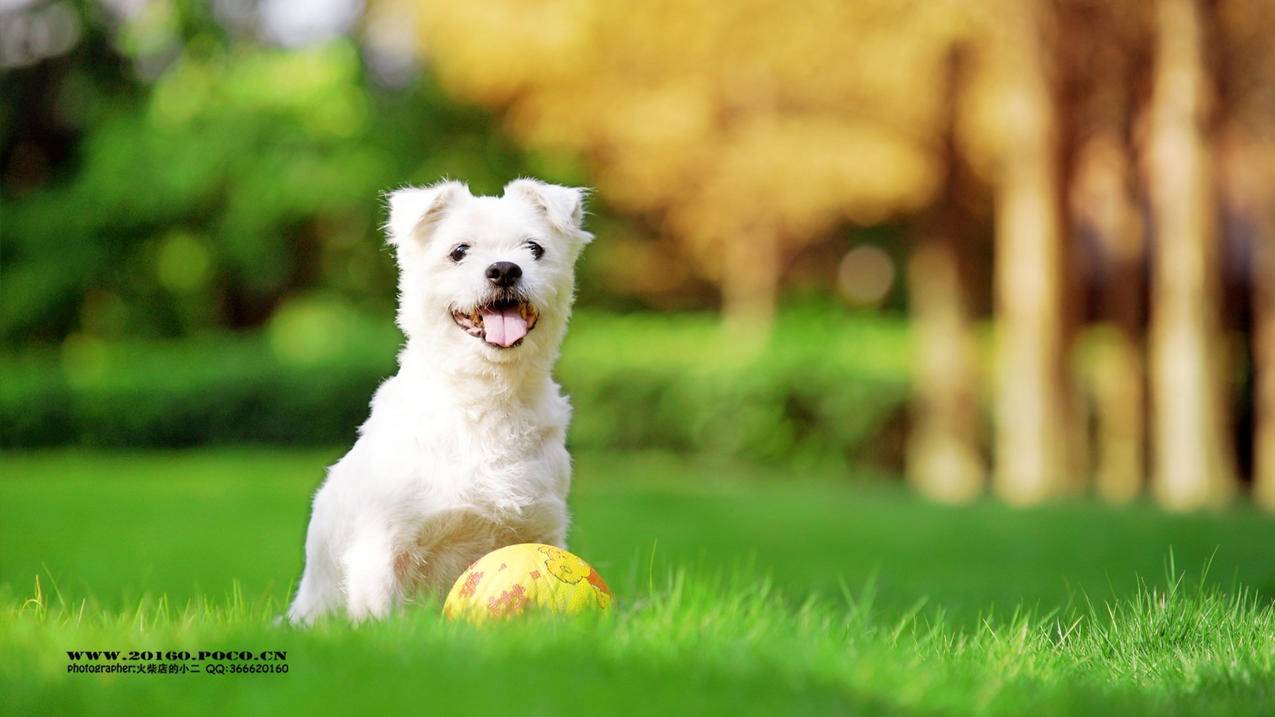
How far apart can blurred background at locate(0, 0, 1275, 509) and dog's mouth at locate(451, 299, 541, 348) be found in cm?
432

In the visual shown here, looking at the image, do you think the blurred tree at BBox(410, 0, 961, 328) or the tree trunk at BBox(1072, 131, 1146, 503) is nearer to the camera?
the blurred tree at BBox(410, 0, 961, 328)

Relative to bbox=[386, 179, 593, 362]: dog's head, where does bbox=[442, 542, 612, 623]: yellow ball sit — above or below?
below

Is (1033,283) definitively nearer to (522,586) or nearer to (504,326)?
(504,326)

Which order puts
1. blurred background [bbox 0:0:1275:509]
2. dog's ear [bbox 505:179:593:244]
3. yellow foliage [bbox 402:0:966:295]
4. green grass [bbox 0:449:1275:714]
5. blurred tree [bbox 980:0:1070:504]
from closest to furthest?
green grass [bbox 0:449:1275:714] < dog's ear [bbox 505:179:593:244] < blurred tree [bbox 980:0:1070:504] < blurred background [bbox 0:0:1275:509] < yellow foliage [bbox 402:0:966:295]

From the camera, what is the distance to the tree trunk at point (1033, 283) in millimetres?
13750

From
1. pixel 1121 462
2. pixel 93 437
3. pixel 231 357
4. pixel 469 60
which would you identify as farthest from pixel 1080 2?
pixel 93 437

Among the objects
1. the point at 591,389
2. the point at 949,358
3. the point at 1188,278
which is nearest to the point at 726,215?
the point at 591,389

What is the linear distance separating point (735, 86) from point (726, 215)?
2.34 metres

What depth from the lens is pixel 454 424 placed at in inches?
177

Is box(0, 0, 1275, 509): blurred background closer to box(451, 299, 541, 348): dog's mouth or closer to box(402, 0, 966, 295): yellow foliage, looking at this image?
box(402, 0, 966, 295): yellow foliage

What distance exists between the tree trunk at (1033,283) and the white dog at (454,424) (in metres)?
9.81

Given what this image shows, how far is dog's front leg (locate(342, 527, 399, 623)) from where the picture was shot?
4.32 m

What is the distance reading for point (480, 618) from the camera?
13.6 ft

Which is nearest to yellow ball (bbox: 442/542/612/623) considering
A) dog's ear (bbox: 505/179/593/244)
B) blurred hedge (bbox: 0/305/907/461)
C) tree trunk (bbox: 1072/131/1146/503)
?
dog's ear (bbox: 505/179/593/244)
